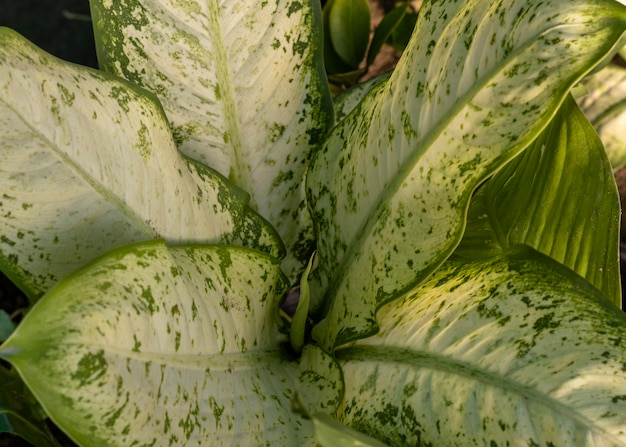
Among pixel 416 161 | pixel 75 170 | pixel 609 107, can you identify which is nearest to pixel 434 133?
pixel 416 161

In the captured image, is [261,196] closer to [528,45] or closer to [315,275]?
[315,275]

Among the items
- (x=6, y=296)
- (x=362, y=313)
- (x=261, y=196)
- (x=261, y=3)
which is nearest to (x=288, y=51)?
(x=261, y=3)

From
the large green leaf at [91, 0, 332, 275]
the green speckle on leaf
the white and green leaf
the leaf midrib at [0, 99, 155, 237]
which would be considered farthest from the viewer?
the white and green leaf

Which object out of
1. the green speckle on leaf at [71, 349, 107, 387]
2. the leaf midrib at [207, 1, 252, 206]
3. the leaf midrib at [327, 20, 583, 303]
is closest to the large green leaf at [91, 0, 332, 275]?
the leaf midrib at [207, 1, 252, 206]

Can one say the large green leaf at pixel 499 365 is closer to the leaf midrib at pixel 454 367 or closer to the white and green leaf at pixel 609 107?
the leaf midrib at pixel 454 367

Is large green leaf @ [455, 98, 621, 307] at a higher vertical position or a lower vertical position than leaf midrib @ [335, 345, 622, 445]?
higher

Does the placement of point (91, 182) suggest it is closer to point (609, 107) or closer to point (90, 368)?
point (90, 368)

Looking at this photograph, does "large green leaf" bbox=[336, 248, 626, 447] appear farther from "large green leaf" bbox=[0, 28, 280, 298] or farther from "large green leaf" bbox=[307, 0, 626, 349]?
"large green leaf" bbox=[0, 28, 280, 298]
